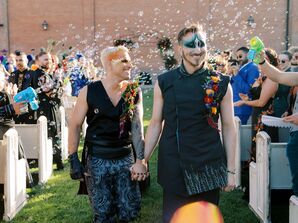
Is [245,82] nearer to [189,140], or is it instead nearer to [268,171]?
[268,171]

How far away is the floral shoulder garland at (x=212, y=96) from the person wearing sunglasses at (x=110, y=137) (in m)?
0.99

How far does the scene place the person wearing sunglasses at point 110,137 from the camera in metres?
4.66

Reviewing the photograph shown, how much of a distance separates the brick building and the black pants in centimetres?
2911

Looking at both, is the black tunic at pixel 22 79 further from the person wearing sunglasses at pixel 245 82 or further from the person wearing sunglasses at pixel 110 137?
the person wearing sunglasses at pixel 110 137

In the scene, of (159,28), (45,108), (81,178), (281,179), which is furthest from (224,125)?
(159,28)

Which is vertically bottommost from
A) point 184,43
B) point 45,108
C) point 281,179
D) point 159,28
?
point 281,179

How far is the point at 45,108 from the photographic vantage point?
9.36 metres

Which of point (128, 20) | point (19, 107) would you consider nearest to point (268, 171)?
point (19, 107)

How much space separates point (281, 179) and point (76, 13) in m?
28.8

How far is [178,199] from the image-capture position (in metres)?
3.94

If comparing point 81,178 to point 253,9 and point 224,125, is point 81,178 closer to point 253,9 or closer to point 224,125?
point 224,125

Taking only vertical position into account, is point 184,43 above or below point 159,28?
below

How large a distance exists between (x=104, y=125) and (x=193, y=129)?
43.1 inches

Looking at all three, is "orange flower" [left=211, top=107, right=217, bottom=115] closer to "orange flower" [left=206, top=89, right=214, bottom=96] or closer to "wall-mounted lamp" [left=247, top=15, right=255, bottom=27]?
"orange flower" [left=206, top=89, right=214, bottom=96]
